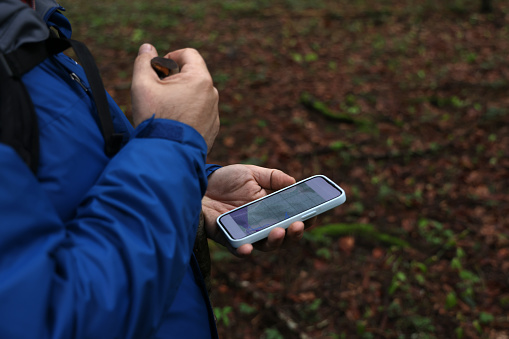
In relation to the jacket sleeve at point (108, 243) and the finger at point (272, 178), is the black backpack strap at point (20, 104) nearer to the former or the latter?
the jacket sleeve at point (108, 243)

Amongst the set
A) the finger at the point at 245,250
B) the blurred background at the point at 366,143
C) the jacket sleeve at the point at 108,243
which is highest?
the jacket sleeve at the point at 108,243

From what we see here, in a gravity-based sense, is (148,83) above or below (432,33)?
above

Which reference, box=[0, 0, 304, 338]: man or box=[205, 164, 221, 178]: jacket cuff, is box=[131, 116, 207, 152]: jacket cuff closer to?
box=[0, 0, 304, 338]: man

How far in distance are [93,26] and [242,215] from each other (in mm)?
10209

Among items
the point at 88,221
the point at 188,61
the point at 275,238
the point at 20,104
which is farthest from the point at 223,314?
the point at 20,104

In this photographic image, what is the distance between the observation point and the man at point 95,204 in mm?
872

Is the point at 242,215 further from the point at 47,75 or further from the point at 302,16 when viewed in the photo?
the point at 302,16

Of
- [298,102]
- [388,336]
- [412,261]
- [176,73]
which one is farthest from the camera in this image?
[298,102]

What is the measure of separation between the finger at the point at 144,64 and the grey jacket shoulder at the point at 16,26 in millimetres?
321

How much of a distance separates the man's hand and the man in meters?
0.62

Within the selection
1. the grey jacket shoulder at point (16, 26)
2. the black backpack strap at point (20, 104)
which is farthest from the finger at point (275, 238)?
the grey jacket shoulder at point (16, 26)

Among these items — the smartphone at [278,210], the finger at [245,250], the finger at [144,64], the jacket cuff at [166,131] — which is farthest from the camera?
the smartphone at [278,210]

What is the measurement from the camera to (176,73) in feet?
4.94

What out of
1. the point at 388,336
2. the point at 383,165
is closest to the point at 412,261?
the point at 388,336
